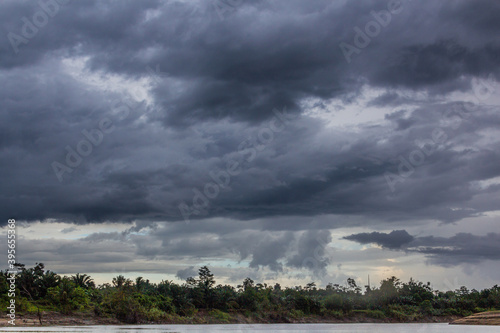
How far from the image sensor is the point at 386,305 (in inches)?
6885

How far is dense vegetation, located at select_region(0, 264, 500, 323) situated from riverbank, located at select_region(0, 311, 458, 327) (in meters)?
0.59

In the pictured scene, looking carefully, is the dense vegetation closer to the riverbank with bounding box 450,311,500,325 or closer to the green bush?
the green bush

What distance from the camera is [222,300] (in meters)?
145

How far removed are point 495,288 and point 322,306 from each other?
251 ft

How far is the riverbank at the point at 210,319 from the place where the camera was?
336 ft

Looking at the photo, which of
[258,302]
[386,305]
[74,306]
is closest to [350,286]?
[386,305]

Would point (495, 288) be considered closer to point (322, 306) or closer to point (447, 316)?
point (447, 316)

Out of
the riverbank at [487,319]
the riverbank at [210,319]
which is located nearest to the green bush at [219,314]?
the riverbank at [210,319]

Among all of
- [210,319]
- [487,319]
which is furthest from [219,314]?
[487,319]

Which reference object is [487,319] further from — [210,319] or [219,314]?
[210,319]

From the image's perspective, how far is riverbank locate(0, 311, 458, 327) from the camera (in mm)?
102363

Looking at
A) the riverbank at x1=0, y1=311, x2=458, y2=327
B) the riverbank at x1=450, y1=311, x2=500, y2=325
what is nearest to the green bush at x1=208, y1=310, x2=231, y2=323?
the riverbank at x1=0, y1=311, x2=458, y2=327

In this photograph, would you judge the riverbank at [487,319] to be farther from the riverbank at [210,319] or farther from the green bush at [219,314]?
the green bush at [219,314]

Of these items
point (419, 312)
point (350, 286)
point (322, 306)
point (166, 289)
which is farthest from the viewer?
point (350, 286)
